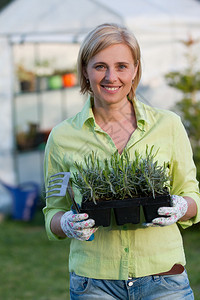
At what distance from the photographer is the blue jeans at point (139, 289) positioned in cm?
196

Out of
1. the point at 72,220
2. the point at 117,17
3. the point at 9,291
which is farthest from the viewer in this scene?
the point at 117,17

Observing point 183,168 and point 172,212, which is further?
point 183,168

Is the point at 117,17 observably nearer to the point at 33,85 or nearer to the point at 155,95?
the point at 155,95

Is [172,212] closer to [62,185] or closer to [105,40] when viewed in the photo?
[62,185]

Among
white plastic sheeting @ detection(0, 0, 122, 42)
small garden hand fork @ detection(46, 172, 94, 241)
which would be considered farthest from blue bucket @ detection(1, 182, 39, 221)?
small garden hand fork @ detection(46, 172, 94, 241)

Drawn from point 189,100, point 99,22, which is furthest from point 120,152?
point 99,22

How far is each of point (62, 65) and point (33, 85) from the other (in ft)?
1.73

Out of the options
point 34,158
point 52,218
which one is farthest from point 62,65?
point 52,218

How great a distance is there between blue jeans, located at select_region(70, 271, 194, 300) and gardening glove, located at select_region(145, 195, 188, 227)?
23 cm

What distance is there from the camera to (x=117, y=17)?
621cm

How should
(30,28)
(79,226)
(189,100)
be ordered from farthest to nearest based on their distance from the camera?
(30,28) → (189,100) → (79,226)

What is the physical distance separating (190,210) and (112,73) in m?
0.58

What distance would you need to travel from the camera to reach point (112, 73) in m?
2.01

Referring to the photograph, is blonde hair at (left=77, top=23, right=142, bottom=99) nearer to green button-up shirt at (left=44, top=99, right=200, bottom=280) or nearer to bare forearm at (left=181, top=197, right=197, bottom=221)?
green button-up shirt at (left=44, top=99, right=200, bottom=280)
